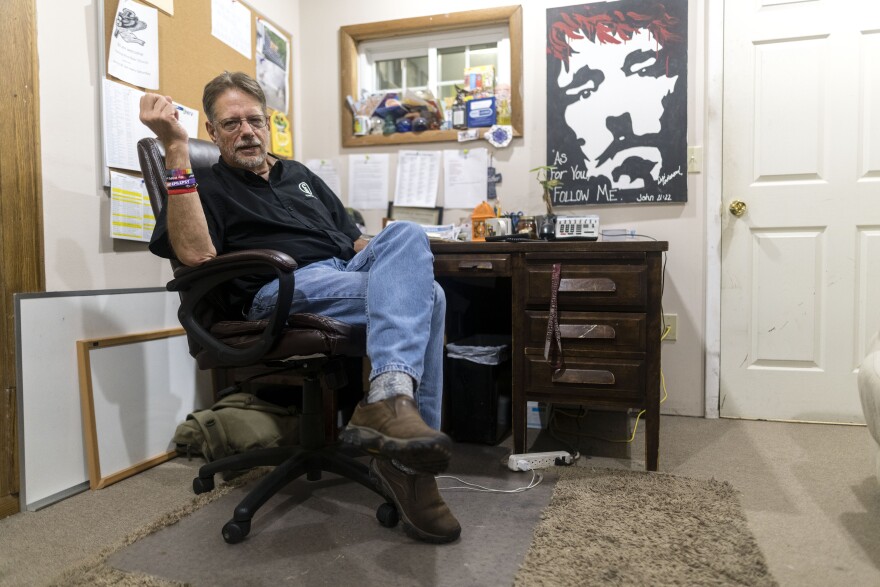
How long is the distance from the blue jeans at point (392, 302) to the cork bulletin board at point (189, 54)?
0.95 m

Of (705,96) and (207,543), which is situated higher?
(705,96)

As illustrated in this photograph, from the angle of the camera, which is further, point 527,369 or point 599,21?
point 599,21

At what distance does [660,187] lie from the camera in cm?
220

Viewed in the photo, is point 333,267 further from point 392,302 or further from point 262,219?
point 392,302

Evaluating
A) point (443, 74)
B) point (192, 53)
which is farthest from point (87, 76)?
point (443, 74)

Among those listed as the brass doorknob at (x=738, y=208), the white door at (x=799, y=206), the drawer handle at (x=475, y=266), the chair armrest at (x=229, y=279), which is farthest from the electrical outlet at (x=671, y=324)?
the chair armrest at (x=229, y=279)

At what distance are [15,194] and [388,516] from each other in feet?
3.90

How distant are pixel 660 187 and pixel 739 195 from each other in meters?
0.30

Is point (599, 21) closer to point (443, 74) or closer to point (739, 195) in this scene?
point (443, 74)

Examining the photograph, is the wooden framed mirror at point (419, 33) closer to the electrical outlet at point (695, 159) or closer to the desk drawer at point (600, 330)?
the electrical outlet at point (695, 159)

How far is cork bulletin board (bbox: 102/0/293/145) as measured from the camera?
1822 millimetres

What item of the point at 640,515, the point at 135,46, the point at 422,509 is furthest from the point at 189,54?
the point at 640,515

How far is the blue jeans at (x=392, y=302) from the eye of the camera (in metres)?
1.15

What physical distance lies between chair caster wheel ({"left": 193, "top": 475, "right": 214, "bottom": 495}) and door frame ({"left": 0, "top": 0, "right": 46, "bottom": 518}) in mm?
408
